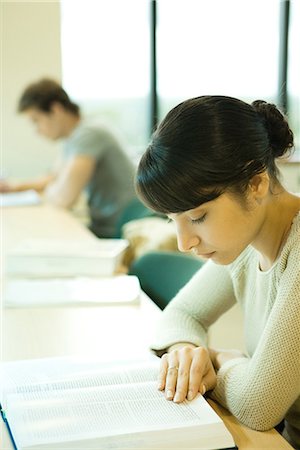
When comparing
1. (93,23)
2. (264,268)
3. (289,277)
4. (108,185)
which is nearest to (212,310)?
(264,268)

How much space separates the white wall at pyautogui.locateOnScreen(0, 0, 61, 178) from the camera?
4.37 meters

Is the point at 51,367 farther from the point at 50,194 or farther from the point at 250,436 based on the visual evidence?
the point at 50,194

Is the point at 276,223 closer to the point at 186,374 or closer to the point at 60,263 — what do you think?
the point at 186,374

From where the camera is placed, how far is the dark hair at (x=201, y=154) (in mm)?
1148

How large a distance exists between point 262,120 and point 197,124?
157mm

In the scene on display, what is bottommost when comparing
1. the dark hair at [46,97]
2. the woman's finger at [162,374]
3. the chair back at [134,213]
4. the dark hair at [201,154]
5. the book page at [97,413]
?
the chair back at [134,213]

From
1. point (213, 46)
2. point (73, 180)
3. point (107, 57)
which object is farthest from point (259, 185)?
point (213, 46)

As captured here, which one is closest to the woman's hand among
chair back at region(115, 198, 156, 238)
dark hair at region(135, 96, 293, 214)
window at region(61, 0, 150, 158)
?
dark hair at region(135, 96, 293, 214)

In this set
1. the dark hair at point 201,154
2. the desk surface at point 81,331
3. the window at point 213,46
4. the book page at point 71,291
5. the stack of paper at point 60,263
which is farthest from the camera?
the window at point 213,46

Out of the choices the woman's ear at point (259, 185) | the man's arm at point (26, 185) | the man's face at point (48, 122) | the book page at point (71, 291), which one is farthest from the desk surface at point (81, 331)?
the man's arm at point (26, 185)

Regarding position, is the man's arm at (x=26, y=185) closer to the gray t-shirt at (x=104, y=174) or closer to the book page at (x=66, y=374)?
the gray t-shirt at (x=104, y=174)

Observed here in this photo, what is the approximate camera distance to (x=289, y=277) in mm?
1229

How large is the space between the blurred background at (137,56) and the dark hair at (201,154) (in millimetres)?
3372

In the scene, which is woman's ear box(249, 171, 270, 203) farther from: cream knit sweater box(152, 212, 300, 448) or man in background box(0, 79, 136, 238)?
man in background box(0, 79, 136, 238)
